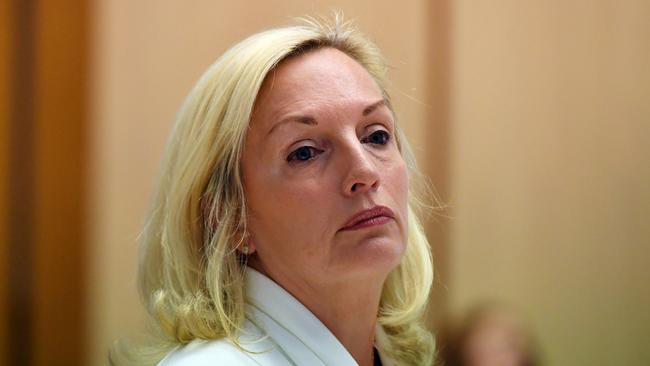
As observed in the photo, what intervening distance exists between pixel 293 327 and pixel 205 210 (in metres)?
0.25

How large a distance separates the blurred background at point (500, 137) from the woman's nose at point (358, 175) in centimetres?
84

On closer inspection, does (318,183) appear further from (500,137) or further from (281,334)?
(500,137)

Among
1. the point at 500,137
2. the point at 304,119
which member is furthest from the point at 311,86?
the point at 500,137

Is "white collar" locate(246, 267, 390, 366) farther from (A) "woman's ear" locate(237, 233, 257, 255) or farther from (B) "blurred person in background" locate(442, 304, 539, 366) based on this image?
(B) "blurred person in background" locate(442, 304, 539, 366)

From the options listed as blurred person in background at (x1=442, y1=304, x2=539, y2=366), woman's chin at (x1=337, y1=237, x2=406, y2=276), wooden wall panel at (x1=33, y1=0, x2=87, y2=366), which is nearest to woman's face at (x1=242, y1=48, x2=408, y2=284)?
woman's chin at (x1=337, y1=237, x2=406, y2=276)

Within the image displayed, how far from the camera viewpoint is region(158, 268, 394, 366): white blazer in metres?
1.22

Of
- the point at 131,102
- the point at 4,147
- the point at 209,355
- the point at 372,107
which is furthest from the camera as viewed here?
the point at 131,102

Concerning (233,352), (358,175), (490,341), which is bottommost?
(490,341)

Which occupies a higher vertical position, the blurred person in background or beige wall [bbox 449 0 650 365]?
beige wall [bbox 449 0 650 365]

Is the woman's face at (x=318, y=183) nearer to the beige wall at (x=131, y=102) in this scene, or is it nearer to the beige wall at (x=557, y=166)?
the beige wall at (x=131, y=102)

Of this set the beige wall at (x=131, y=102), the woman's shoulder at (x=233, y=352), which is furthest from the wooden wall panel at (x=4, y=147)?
the woman's shoulder at (x=233, y=352)

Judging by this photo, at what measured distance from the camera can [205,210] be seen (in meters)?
1.34

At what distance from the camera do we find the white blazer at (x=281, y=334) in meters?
1.22

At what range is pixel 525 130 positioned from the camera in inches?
88.3
